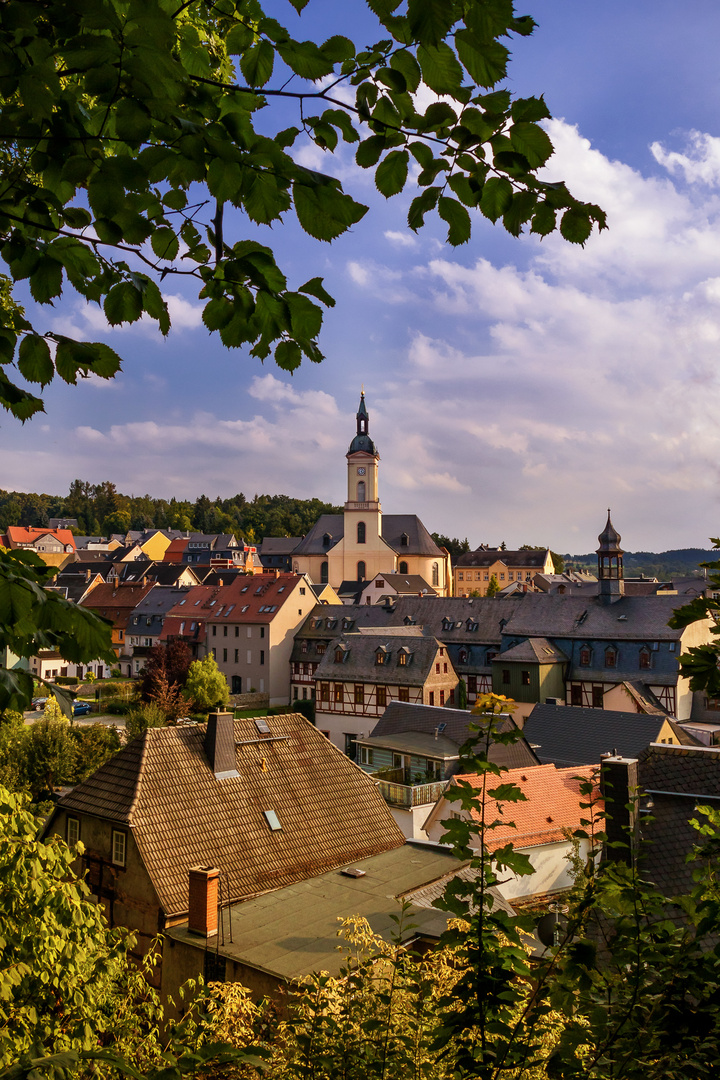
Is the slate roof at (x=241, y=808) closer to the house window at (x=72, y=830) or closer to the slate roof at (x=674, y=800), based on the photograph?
the house window at (x=72, y=830)

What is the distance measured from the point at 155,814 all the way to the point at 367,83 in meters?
15.1

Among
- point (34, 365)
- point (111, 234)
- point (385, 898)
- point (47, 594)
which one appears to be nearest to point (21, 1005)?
point (47, 594)

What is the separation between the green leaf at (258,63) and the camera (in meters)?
2.29

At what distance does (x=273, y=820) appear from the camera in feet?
52.7

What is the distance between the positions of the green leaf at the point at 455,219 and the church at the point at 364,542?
7386cm

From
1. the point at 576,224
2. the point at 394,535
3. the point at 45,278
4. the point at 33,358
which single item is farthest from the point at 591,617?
the point at 45,278

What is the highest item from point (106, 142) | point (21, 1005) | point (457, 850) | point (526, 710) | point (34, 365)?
point (106, 142)

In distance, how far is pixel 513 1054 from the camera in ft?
10.1

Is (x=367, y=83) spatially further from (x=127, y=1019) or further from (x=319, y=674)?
(x=319, y=674)

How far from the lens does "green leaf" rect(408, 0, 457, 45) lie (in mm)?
1813

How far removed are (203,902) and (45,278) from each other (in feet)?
41.1

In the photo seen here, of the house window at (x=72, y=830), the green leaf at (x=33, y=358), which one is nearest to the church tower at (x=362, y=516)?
the house window at (x=72, y=830)

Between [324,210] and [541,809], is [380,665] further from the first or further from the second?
[324,210]

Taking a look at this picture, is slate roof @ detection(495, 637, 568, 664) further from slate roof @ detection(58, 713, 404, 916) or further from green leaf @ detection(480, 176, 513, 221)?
green leaf @ detection(480, 176, 513, 221)
